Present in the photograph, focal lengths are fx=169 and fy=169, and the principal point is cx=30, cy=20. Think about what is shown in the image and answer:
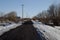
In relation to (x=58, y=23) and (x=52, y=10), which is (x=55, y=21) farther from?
(x=52, y=10)

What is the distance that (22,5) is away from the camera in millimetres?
109312

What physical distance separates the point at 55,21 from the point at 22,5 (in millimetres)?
53077

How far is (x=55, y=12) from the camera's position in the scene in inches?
4321

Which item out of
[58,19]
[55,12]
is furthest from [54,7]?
[58,19]

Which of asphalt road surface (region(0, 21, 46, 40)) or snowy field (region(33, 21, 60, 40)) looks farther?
snowy field (region(33, 21, 60, 40))

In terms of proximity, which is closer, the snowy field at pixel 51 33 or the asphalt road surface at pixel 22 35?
the asphalt road surface at pixel 22 35

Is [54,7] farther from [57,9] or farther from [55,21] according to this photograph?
[55,21]

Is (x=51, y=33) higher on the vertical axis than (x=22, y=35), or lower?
lower

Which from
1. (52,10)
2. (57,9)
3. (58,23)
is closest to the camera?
(58,23)

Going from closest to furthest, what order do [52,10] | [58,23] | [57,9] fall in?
[58,23], [57,9], [52,10]

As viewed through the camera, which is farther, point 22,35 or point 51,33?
point 51,33

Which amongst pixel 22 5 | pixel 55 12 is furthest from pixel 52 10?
pixel 22 5

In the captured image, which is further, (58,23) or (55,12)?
(55,12)

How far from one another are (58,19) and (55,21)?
1863mm
